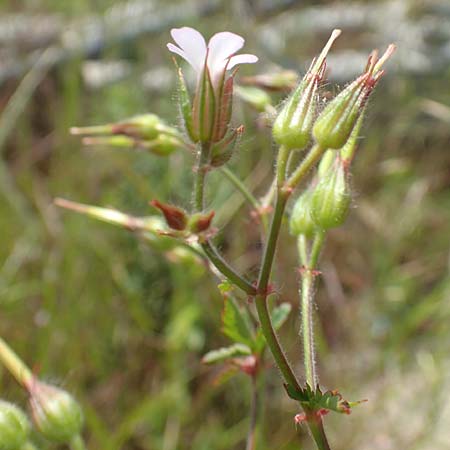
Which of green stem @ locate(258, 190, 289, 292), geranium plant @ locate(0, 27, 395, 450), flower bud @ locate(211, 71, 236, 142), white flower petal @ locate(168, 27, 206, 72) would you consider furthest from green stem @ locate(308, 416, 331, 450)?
white flower petal @ locate(168, 27, 206, 72)

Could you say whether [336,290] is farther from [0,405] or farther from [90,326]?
[0,405]

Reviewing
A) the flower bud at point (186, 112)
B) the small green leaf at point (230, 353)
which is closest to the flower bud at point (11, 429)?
the small green leaf at point (230, 353)

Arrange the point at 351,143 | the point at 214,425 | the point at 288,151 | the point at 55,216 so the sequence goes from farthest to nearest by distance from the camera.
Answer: the point at 55,216 → the point at 214,425 → the point at 351,143 → the point at 288,151

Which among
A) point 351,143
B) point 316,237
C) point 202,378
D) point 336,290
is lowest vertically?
point 316,237

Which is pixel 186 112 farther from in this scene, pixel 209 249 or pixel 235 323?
pixel 235 323

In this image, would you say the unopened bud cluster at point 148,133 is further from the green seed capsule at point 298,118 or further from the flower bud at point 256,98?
the green seed capsule at point 298,118

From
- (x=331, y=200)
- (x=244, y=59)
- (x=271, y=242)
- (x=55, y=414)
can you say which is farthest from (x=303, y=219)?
(x=55, y=414)

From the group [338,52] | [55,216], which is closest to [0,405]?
[55,216]
